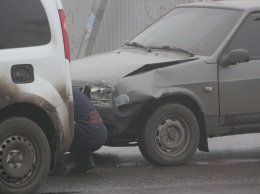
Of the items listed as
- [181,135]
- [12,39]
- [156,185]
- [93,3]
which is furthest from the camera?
[93,3]

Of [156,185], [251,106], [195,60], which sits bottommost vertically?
[156,185]

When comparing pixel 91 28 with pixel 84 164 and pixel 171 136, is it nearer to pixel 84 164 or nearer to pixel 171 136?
pixel 171 136

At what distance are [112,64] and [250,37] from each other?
1610 millimetres

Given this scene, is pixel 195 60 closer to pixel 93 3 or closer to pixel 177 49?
pixel 177 49

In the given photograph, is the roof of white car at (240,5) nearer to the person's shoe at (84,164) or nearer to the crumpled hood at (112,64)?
the crumpled hood at (112,64)

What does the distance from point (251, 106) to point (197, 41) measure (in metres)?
0.97

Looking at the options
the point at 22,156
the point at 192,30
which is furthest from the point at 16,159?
the point at 192,30

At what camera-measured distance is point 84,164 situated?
25.9 ft

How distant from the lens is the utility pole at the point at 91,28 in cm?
1560

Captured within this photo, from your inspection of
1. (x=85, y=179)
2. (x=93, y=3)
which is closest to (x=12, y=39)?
(x=85, y=179)

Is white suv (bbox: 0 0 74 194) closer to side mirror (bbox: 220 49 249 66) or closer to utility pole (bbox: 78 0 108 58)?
side mirror (bbox: 220 49 249 66)

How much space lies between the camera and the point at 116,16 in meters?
16.3

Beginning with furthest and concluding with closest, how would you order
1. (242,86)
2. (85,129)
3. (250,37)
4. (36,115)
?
1. (250,37)
2. (242,86)
3. (85,129)
4. (36,115)

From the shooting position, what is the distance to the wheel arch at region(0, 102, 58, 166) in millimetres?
6500
